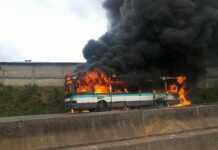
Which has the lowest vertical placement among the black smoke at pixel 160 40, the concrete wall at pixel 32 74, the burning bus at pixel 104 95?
the burning bus at pixel 104 95

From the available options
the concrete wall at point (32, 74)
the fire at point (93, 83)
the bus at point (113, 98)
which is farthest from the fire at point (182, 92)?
the concrete wall at point (32, 74)

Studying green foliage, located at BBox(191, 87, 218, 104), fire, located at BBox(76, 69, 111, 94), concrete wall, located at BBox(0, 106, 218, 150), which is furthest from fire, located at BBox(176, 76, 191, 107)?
concrete wall, located at BBox(0, 106, 218, 150)

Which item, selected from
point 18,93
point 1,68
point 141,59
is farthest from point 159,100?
point 1,68

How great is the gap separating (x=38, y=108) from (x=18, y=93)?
2.19 metres

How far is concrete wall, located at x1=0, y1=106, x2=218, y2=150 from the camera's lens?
25.7 ft

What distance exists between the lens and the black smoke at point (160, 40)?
29.1m

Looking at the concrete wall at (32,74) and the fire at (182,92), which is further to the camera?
the concrete wall at (32,74)

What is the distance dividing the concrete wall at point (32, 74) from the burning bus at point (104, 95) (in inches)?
210

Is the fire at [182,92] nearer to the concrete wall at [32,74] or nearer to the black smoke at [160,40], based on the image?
the black smoke at [160,40]

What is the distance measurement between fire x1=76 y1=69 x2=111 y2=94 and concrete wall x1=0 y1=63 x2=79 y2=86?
4.92 metres

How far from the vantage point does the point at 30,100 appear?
2852 centimetres

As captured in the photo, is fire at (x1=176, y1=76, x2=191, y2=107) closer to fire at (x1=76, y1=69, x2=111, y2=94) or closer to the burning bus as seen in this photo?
the burning bus

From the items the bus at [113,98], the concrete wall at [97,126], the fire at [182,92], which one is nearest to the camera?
the concrete wall at [97,126]

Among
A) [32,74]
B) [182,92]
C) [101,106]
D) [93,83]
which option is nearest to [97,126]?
[101,106]
